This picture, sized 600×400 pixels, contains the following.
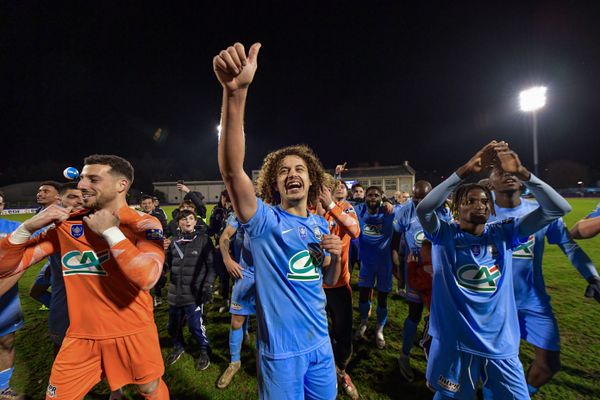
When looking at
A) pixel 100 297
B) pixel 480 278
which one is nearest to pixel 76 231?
pixel 100 297

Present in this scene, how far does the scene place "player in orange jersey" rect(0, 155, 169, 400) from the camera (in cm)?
211

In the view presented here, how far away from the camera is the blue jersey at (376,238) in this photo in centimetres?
499

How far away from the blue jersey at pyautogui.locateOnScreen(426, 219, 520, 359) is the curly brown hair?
49.7 inches

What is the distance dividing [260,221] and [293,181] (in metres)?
0.46

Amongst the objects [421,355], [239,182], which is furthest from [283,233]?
[421,355]

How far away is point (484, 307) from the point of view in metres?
2.24

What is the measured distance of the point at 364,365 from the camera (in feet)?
12.2

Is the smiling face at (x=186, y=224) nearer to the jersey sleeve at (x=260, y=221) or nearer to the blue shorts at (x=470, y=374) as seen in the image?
the jersey sleeve at (x=260, y=221)

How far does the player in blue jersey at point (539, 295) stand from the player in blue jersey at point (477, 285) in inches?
28.7

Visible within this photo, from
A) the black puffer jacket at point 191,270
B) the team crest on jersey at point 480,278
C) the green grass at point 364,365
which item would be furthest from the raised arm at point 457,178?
the black puffer jacket at point 191,270

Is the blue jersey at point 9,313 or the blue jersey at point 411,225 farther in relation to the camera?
the blue jersey at point 411,225

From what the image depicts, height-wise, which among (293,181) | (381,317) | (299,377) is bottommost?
(381,317)

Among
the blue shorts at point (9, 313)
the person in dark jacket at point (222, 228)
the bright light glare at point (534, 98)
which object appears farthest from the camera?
the bright light glare at point (534, 98)

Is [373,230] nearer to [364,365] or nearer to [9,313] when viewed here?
[364,365]
